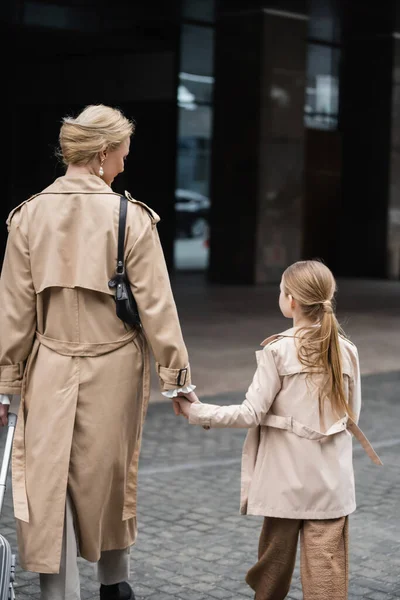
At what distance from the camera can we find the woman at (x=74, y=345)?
3.70m

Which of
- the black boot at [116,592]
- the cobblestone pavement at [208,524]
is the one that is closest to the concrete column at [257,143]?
the cobblestone pavement at [208,524]

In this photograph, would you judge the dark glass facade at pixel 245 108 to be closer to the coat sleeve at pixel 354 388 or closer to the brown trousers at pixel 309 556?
the coat sleeve at pixel 354 388

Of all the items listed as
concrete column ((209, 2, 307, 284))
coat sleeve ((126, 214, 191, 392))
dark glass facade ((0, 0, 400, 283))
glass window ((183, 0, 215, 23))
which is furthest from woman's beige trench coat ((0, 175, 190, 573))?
concrete column ((209, 2, 307, 284))

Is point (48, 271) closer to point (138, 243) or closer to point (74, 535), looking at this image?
point (138, 243)

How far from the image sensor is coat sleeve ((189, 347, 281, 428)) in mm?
3635

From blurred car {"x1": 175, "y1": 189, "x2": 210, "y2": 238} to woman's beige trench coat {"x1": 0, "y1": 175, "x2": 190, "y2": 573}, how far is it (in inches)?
1022

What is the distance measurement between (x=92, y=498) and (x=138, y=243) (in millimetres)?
911

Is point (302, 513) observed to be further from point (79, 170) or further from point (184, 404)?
point (79, 170)

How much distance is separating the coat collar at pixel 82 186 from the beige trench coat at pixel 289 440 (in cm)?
81

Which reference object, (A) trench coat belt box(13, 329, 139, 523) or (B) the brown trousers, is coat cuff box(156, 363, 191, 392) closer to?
(A) trench coat belt box(13, 329, 139, 523)

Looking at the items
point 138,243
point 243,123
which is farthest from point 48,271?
point 243,123

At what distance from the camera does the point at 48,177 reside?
73.5 feet

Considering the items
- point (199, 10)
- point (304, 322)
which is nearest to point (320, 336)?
point (304, 322)

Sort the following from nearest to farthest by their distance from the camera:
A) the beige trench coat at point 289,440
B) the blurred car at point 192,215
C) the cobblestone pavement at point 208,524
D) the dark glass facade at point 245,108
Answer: the beige trench coat at point 289,440 → the cobblestone pavement at point 208,524 → the dark glass facade at point 245,108 → the blurred car at point 192,215
